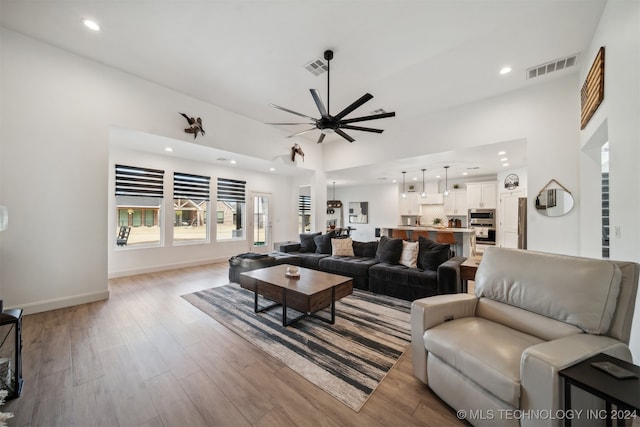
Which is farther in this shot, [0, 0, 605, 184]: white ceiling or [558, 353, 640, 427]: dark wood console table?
[0, 0, 605, 184]: white ceiling

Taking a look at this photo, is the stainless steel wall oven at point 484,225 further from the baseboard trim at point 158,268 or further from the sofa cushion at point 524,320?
the baseboard trim at point 158,268

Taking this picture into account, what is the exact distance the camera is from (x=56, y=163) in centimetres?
322

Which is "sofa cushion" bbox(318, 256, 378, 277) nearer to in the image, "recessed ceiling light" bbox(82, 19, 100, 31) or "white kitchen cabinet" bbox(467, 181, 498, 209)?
"recessed ceiling light" bbox(82, 19, 100, 31)

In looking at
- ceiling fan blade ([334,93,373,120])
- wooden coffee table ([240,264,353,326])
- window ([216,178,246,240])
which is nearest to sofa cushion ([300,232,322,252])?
wooden coffee table ([240,264,353,326])

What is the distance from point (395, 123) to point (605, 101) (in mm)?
3379

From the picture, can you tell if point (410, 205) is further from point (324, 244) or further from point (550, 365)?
point (550, 365)

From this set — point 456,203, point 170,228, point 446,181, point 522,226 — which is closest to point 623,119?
point 522,226

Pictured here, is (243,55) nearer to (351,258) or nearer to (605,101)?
(351,258)

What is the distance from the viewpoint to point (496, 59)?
126 inches

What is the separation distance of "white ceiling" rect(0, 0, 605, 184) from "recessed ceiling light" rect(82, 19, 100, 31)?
0.06 m

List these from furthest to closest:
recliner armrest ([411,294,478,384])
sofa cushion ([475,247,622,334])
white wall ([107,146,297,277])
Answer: white wall ([107,146,297,277]) < recliner armrest ([411,294,478,384]) < sofa cushion ([475,247,622,334])

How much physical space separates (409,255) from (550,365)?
293 centimetres

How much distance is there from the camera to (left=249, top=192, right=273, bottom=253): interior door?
24.4ft

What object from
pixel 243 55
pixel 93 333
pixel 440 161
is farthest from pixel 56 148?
pixel 440 161
